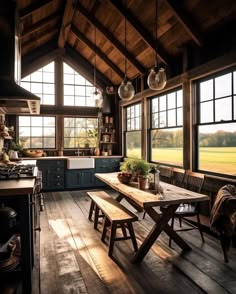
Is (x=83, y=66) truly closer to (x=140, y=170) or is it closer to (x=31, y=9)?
(x=31, y=9)

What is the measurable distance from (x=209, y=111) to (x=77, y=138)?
418 centimetres

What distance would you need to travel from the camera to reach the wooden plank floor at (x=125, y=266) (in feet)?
7.05

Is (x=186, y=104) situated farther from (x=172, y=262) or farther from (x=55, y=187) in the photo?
(x=55, y=187)

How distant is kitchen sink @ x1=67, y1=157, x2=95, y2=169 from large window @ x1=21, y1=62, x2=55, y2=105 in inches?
72.3

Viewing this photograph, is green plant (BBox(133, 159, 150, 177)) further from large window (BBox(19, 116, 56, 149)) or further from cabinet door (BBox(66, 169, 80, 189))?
large window (BBox(19, 116, 56, 149))

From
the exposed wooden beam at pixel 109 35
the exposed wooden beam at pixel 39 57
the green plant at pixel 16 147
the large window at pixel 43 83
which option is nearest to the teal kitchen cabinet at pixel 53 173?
the green plant at pixel 16 147

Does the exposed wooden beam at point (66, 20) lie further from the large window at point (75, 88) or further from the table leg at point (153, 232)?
the table leg at point (153, 232)

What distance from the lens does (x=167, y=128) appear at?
16.9 ft

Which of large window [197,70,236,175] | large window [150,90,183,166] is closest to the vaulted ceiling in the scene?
large window [197,70,236,175]

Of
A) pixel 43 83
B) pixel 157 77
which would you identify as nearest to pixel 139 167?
pixel 157 77

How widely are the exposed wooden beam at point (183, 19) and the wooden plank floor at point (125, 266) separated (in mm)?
3002


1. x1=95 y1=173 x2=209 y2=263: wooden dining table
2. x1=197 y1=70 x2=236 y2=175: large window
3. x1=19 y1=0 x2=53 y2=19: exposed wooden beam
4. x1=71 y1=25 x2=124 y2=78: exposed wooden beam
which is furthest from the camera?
x1=71 y1=25 x2=124 y2=78: exposed wooden beam

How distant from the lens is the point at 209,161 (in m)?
4.00

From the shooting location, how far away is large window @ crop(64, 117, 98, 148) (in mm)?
7051
